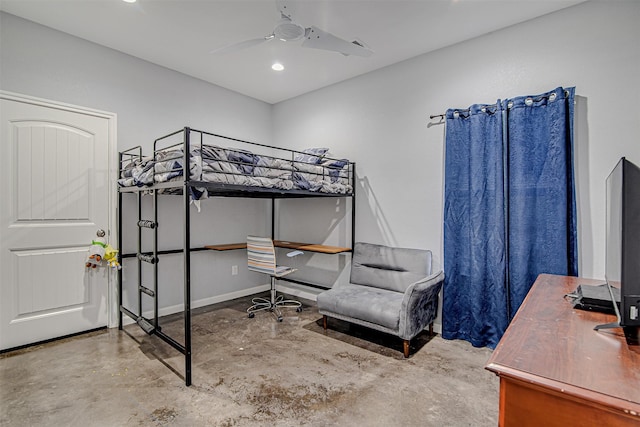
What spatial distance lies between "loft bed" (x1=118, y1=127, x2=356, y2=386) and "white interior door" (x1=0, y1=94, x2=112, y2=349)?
9.0 inches

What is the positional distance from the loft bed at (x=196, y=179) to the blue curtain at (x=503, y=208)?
1.21 metres

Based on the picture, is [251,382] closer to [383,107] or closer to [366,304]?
[366,304]

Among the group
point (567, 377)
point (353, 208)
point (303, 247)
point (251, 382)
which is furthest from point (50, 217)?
point (567, 377)

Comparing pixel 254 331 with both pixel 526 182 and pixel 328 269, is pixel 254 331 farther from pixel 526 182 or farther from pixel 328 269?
pixel 526 182

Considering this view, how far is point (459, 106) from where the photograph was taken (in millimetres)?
2967

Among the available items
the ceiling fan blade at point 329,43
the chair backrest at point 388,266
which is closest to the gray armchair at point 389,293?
the chair backrest at point 388,266

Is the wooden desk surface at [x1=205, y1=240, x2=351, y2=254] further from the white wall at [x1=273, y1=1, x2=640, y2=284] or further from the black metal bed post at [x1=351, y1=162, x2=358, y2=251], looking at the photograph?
the white wall at [x1=273, y1=1, x2=640, y2=284]

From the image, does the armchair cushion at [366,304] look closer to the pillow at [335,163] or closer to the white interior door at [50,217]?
the pillow at [335,163]

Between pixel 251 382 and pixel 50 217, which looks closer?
pixel 251 382

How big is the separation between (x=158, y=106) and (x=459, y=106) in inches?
125

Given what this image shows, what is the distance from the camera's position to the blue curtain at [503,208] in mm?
2377

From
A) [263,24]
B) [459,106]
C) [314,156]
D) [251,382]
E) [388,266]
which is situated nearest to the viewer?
[251,382]

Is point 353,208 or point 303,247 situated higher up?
point 353,208

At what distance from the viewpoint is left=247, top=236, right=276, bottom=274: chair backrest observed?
3.34m
